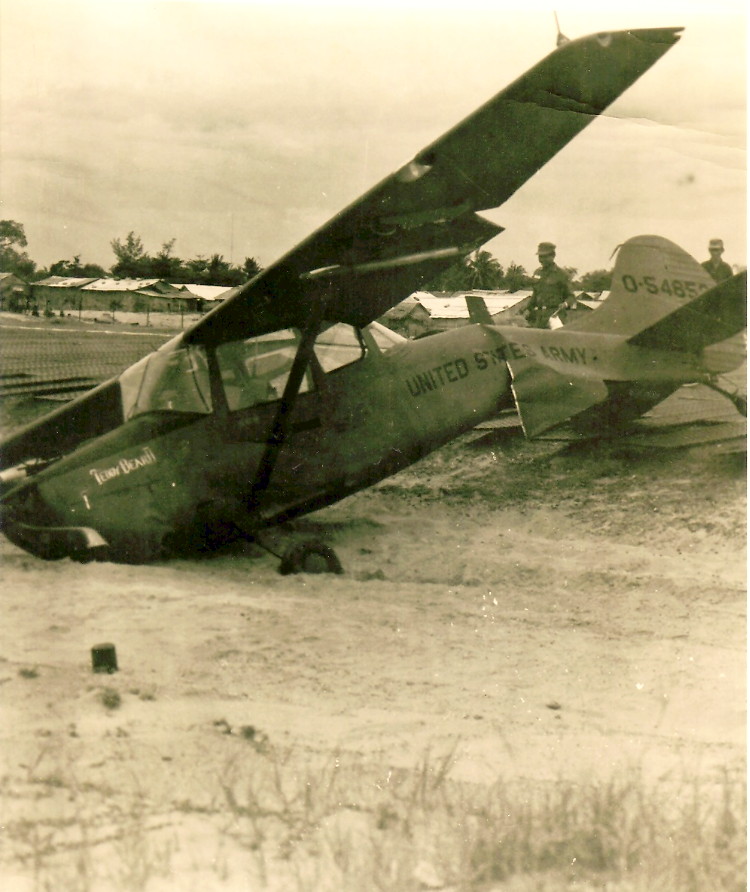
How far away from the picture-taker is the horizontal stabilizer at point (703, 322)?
6090 millimetres

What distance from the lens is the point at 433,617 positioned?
502cm

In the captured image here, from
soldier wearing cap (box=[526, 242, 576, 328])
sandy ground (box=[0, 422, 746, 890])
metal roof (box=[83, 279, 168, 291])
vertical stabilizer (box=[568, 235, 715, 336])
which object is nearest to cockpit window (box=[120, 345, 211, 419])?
metal roof (box=[83, 279, 168, 291])

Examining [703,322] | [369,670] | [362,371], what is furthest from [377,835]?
[703,322]

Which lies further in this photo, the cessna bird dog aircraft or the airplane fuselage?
the airplane fuselage

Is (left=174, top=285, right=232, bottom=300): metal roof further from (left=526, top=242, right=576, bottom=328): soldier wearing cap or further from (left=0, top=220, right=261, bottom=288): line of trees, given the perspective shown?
(left=526, top=242, right=576, bottom=328): soldier wearing cap

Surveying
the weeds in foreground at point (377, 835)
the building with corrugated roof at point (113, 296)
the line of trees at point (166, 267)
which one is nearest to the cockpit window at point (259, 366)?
the line of trees at point (166, 267)

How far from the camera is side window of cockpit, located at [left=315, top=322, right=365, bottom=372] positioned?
20.0 ft

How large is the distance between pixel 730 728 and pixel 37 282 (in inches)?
198

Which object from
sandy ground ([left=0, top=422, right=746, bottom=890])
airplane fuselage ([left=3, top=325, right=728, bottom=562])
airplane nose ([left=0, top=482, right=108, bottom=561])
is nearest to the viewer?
sandy ground ([left=0, top=422, right=746, bottom=890])

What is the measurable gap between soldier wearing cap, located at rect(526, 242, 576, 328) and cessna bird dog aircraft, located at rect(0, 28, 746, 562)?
1.53 feet

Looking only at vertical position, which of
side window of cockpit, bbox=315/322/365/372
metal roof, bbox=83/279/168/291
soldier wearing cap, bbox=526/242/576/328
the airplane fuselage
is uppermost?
soldier wearing cap, bbox=526/242/576/328

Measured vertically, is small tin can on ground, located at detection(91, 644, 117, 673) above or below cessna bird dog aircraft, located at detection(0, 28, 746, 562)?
below

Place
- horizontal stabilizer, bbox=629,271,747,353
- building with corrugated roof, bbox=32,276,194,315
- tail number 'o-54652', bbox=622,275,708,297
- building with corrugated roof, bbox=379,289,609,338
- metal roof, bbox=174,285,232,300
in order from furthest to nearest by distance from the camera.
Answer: building with corrugated roof, bbox=379,289,609,338
tail number 'o-54652', bbox=622,275,708,297
metal roof, bbox=174,285,232,300
horizontal stabilizer, bbox=629,271,747,353
building with corrugated roof, bbox=32,276,194,315

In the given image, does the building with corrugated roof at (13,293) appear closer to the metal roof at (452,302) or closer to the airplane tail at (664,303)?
the metal roof at (452,302)
